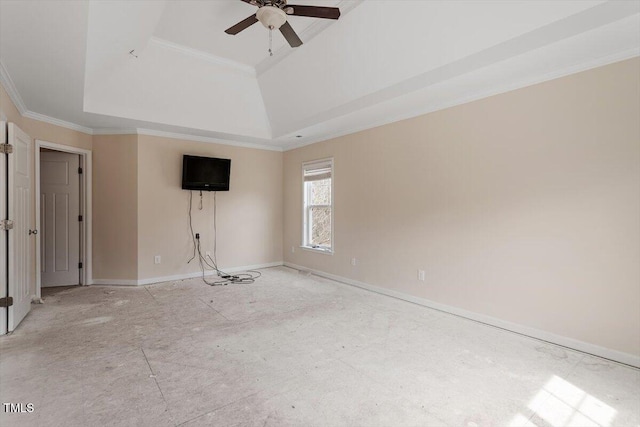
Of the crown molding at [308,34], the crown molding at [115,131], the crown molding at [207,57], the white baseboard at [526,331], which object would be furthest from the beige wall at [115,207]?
Answer: the white baseboard at [526,331]

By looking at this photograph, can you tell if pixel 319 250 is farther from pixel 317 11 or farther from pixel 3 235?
Result: pixel 3 235

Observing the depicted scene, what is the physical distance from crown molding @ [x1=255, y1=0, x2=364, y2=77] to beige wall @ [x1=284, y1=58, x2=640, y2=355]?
1546 millimetres

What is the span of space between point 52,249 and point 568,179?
647 centimetres

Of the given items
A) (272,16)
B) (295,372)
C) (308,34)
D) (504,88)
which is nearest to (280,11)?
(272,16)

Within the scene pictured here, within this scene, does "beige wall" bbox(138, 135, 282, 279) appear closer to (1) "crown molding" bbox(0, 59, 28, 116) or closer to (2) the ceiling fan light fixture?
(1) "crown molding" bbox(0, 59, 28, 116)

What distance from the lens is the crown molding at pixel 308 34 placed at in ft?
9.17

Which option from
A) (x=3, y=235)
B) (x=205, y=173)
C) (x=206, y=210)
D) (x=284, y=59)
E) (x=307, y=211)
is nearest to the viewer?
(x=3, y=235)

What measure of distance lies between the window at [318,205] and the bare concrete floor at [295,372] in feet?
6.45

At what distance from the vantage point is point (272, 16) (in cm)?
233

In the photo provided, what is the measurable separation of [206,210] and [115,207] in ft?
4.32

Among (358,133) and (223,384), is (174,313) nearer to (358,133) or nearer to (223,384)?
(223,384)

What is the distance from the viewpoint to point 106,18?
2242mm

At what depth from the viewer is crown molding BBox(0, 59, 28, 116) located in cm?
276

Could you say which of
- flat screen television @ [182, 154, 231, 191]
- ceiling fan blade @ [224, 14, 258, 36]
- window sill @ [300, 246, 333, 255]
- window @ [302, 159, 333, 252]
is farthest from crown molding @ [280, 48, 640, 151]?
ceiling fan blade @ [224, 14, 258, 36]
